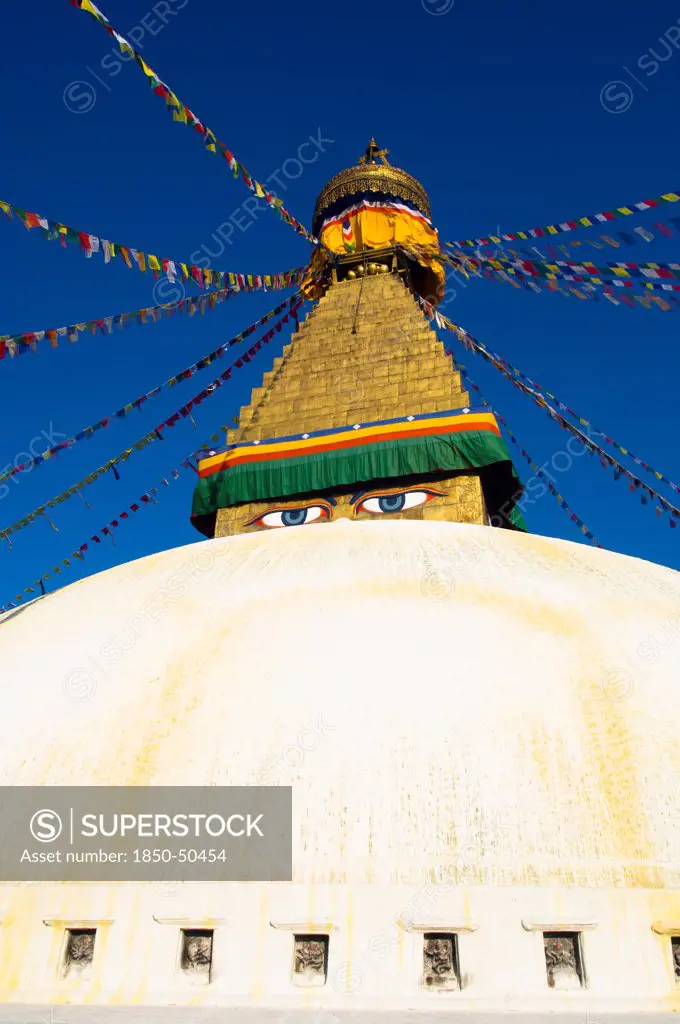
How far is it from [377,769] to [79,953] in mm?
1153

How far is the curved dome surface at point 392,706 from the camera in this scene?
7.85 feet

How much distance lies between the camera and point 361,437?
8.08 meters

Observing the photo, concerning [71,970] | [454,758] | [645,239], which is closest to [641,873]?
[454,758]

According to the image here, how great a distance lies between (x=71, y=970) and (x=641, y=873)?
6.20 feet

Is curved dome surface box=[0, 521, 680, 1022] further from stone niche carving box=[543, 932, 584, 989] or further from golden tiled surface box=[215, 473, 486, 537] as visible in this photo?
golden tiled surface box=[215, 473, 486, 537]

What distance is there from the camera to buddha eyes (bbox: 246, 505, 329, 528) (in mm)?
7793

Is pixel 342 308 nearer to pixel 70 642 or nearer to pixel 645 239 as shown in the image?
pixel 645 239

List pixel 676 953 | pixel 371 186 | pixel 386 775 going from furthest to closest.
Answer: pixel 371 186 → pixel 386 775 → pixel 676 953

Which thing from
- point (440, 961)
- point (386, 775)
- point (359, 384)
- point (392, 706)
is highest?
point (359, 384)

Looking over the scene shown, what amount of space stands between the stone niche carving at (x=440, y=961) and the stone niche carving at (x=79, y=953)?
1096 millimetres

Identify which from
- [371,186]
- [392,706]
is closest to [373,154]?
[371,186]

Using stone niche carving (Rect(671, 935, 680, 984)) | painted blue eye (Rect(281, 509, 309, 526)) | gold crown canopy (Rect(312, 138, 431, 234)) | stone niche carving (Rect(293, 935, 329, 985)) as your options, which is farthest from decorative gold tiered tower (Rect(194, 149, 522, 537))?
stone niche carving (Rect(293, 935, 329, 985))

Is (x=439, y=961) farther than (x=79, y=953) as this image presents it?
No

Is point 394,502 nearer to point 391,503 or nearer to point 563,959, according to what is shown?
point 391,503
